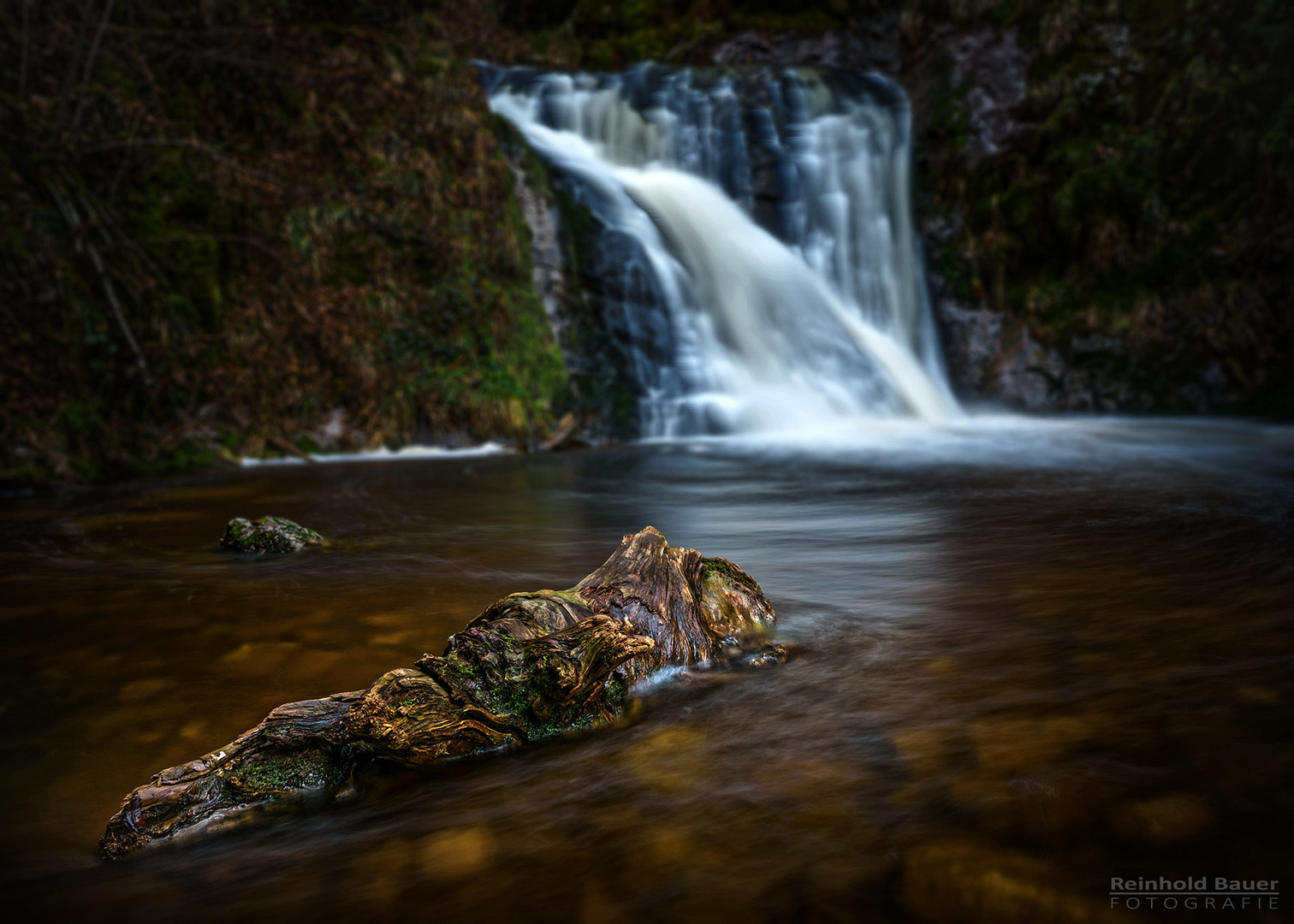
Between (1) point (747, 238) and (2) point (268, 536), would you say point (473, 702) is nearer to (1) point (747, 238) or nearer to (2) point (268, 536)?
(2) point (268, 536)

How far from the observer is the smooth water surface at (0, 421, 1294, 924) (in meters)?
1.43

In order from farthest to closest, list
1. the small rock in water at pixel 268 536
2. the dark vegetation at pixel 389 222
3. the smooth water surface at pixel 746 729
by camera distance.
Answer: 1. the dark vegetation at pixel 389 222
2. the small rock in water at pixel 268 536
3. the smooth water surface at pixel 746 729

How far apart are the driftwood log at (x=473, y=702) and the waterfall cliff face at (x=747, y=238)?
752 cm

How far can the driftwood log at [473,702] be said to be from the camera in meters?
1.75

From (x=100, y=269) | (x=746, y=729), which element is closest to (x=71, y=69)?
(x=100, y=269)

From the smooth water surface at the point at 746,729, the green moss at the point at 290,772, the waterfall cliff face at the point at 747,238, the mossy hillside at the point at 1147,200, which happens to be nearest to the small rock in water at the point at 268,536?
the smooth water surface at the point at 746,729

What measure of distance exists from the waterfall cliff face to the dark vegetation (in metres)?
0.99

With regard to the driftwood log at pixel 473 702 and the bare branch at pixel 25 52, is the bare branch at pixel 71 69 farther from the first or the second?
the driftwood log at pixel 473 702

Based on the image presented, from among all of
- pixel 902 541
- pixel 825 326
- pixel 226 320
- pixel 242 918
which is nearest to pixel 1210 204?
pixel 825 326

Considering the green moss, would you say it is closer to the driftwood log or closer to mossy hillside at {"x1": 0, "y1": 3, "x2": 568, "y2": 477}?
the driftwood log

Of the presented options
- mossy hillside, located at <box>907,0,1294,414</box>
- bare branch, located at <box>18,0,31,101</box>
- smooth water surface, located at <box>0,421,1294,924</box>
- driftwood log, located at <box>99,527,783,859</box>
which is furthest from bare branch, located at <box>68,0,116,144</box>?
mossy hillside, located at <box>907,0,1294,414</box>

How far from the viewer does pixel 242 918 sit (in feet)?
4.58

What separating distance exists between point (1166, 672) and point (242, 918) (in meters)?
2.14

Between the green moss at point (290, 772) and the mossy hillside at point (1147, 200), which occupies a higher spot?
the mossy hillside at point (1147, 200)
